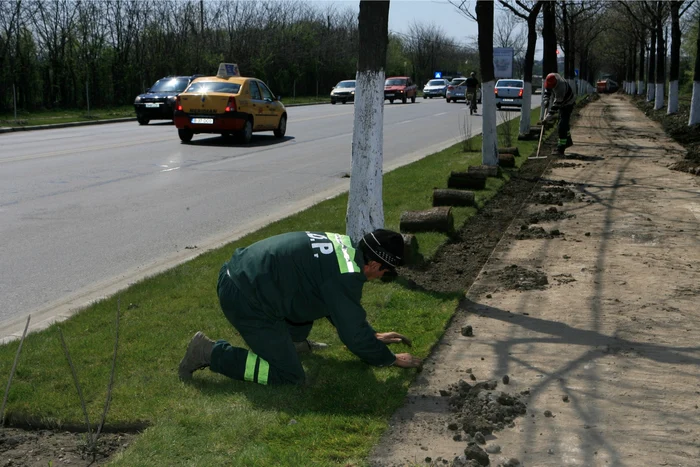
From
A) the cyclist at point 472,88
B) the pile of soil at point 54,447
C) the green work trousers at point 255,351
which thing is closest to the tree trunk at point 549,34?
the cyclist at point 472,88

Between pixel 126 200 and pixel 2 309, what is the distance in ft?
16.6

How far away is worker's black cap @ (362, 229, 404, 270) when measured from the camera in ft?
14.0

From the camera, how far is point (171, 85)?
2855cm

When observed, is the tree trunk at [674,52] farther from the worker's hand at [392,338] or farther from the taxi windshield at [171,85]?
the worker's hand at [392,338]

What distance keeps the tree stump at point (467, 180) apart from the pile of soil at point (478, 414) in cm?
720

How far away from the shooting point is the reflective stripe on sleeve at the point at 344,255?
168 inches

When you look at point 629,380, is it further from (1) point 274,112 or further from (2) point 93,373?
(1) point 274,112

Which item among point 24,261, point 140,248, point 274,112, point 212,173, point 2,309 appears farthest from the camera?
point 274,112

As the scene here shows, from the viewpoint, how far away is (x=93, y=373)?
468cm

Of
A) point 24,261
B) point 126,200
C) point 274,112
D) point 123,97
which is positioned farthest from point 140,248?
point 123,97

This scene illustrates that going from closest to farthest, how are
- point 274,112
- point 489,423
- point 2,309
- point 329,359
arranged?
point 489,423
point 329,359
point 2,309
point 274,112

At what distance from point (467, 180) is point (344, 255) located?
7.47 meters

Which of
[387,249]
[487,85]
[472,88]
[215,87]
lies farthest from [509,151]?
[472,88]

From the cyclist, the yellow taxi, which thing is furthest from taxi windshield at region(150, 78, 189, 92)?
the cyclist
